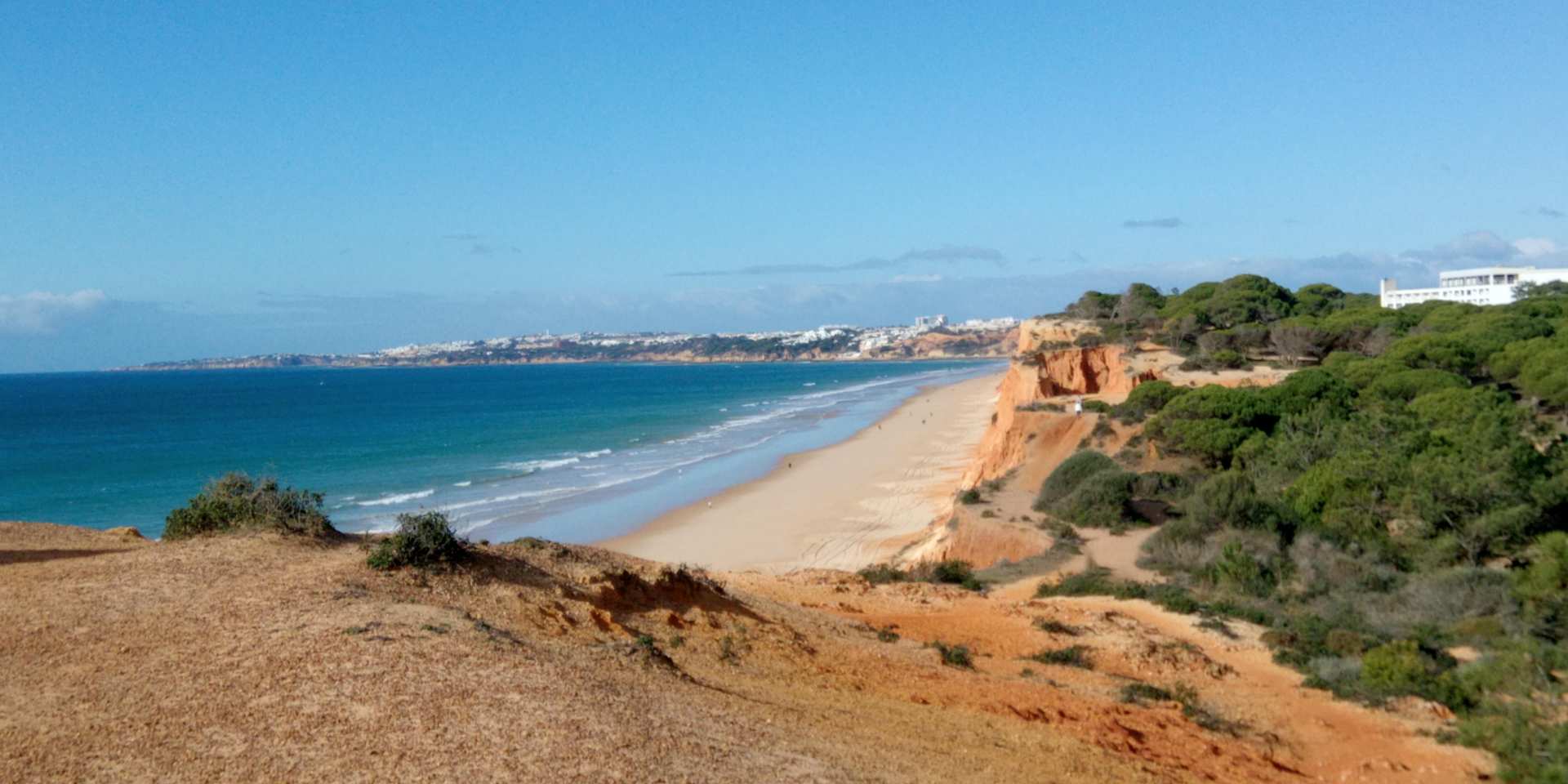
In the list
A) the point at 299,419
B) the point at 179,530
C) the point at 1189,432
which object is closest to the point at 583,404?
the point at 299,419

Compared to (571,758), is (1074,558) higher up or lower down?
lower down

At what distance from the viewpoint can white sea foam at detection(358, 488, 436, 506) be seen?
35841mm

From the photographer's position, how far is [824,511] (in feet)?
109

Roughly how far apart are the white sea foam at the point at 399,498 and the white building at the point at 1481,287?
5629 centimetres

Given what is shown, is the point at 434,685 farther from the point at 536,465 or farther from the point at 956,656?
the point at 536,465

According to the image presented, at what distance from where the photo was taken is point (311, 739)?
7129mm

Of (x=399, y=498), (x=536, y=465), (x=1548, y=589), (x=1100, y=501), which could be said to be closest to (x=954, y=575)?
(x=1100, y=501)

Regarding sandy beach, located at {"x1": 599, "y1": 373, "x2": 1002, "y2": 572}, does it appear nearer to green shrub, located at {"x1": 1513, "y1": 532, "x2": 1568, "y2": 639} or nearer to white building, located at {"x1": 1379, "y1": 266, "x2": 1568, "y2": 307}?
green shrub, located at {"x1": 1513, "y1": 532, "x2": 1568, "y2": 639}

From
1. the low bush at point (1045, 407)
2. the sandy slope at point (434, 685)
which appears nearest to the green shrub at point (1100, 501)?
the low bush at point (1045, 407)

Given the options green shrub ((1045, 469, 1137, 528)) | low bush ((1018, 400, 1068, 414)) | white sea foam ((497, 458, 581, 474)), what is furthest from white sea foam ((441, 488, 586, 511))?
green shrub ((1045, 469, 1137, 528))

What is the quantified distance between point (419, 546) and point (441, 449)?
43549 millimetres

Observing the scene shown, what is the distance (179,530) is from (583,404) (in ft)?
246

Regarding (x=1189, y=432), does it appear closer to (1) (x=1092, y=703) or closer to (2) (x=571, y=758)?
(1) (x=1092, y=703)

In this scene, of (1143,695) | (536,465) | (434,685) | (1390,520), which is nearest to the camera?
(434,685)
